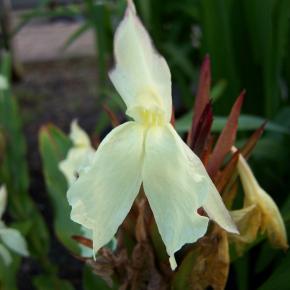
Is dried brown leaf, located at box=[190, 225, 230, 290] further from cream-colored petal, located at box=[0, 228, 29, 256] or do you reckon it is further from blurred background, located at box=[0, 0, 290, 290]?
cream-colored petal, located at box=[0, 228, 29, 256]

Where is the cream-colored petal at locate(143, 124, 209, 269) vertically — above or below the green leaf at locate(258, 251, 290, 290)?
above

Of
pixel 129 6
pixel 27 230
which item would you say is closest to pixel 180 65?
pixel 27 230

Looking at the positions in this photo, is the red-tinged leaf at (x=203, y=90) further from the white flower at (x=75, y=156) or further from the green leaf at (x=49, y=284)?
the green leaf at (x=49, y=284)

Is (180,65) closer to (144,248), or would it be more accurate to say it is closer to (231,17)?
(231,17)

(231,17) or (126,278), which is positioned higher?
(231,17)

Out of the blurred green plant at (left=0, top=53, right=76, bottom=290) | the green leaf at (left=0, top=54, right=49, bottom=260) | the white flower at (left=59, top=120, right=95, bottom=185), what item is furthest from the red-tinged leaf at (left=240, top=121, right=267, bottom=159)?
the green leaf at (left=0, top=54, right=49, bottom=260)

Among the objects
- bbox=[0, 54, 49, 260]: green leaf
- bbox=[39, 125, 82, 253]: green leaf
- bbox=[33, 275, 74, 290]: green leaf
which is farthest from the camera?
bbox=[0, 54, 49, 260]: green leaf

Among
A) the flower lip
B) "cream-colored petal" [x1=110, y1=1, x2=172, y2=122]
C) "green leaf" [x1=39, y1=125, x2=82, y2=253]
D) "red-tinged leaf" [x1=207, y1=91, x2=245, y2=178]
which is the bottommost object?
"green leaf" [x1=39, y1=125, x2=82, y2=253]
